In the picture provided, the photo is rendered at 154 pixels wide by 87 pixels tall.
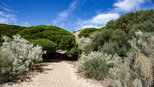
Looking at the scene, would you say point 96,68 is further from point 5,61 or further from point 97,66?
point 5,61

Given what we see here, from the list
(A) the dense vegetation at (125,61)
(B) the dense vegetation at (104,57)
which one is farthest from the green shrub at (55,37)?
(A) the dense vegetation at (125,61)

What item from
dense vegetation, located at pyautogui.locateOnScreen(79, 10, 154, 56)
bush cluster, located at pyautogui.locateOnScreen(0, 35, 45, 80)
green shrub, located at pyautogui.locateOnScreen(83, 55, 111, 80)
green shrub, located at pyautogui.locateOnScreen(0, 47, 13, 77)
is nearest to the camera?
green shrub, located at pyautogui.locateOnScreen(0, 47, 13, 77)

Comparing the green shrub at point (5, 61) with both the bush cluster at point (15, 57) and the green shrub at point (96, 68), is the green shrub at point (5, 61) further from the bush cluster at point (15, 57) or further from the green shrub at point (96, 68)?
the green shrub at point (96, 68)

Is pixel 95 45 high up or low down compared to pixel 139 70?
up

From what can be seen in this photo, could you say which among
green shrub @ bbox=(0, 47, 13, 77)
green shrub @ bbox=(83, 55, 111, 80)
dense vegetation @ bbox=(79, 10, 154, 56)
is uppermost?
dense vegetation @ bbox=(79, 10, 154, 56)

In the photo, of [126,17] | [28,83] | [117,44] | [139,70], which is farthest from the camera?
[126,17]

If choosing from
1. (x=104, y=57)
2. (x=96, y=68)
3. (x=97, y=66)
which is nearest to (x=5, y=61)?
(x=96, y=68)

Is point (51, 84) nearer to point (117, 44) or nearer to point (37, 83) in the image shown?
point (37, 83)

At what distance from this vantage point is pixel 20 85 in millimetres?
4391

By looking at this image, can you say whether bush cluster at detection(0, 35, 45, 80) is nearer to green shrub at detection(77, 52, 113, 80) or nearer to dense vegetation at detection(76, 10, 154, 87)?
dense vegetation at detection(76, 10, 154, 87)

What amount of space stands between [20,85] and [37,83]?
2.42 ft

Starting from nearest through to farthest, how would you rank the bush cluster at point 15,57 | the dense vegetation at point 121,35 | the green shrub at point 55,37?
1. the bush cluster at point 15,57
2. the dense vegetation at point 121,35
3. the green shrub at point 55,37

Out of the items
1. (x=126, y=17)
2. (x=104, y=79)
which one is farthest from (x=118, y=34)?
(x=104, y=79)

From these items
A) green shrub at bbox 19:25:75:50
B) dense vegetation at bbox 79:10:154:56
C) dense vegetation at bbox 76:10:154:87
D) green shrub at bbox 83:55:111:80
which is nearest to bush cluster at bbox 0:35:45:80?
dense vegetation at bbox 76:10:154:87
